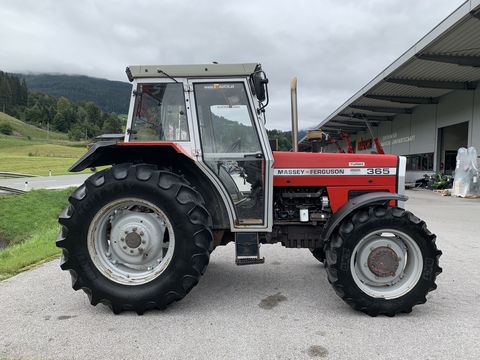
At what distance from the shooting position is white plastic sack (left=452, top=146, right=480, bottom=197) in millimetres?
15930

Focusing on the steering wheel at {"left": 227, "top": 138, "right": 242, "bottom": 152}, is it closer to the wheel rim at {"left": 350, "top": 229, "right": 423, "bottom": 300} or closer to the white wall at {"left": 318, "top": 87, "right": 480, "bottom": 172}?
the wheel rim at {"left": 350, "top": 229, "right": 423, "bottom": 300}

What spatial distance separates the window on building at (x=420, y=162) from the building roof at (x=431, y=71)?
332 cm

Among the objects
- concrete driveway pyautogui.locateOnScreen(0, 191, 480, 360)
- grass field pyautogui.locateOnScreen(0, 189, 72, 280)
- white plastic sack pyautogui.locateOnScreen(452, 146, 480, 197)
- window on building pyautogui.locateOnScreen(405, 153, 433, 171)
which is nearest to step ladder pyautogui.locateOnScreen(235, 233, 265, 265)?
concrete driveway pyautogui.locateOnScreen(0, 191, 480, 360)

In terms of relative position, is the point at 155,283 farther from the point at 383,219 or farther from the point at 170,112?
the point at 383,219

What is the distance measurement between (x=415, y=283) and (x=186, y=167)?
241 cm

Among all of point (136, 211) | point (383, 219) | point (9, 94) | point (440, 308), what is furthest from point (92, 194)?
point (9, 94)

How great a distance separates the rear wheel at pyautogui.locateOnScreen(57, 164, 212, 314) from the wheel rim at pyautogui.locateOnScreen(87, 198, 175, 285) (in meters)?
0.01

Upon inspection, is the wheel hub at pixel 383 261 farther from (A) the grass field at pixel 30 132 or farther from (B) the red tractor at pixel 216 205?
(A) the grass field at pixel 30 132

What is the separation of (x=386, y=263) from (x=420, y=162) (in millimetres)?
24702

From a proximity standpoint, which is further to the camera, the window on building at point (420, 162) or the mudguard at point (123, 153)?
the window on building at point (420, 162)

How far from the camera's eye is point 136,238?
3711mm

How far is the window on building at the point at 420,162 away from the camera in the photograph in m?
24.4

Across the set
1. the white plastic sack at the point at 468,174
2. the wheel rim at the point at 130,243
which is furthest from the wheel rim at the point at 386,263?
the white plastic sack at the point at 468,174

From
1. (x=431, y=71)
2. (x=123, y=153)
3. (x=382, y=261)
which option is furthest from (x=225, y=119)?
(x=431, y=71)
